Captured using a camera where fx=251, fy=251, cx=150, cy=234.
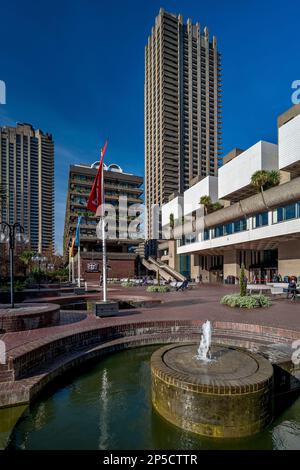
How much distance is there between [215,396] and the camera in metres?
4.02

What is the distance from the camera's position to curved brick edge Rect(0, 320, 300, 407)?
5293 millimetres

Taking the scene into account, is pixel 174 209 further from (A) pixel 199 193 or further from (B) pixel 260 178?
(B) pixel 260 178

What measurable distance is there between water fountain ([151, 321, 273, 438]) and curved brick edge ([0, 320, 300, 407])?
185 centimetres

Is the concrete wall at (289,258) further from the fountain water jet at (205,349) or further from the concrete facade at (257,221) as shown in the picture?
the fountain water jet at (205,349)

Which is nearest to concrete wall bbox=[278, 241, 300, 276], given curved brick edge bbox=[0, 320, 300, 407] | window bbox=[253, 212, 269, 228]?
window bbox=[253, 212, 269, 228]

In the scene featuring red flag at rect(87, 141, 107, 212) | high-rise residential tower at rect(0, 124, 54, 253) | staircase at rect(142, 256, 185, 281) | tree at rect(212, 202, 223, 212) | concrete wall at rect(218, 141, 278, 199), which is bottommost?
staircase at rect(142, 256, 185, 281)

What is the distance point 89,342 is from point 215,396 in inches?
204

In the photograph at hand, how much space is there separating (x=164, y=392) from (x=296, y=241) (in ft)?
92.6

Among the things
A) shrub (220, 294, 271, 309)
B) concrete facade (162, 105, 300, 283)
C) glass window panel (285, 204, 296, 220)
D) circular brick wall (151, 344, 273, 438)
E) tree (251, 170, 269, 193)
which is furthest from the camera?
tree (251, 170, 269, 193)

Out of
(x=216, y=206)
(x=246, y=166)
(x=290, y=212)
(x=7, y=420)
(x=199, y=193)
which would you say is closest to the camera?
(x=7, y=420)

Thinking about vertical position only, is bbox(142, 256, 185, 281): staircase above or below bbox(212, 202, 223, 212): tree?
below

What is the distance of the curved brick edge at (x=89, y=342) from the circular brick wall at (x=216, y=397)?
6.25ft

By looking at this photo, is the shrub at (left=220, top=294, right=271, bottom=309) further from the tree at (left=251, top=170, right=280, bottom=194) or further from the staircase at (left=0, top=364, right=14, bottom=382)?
the tree at (left=251, top=170, right=280, bottom=194)

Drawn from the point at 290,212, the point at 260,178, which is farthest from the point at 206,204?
the point at 290,212
